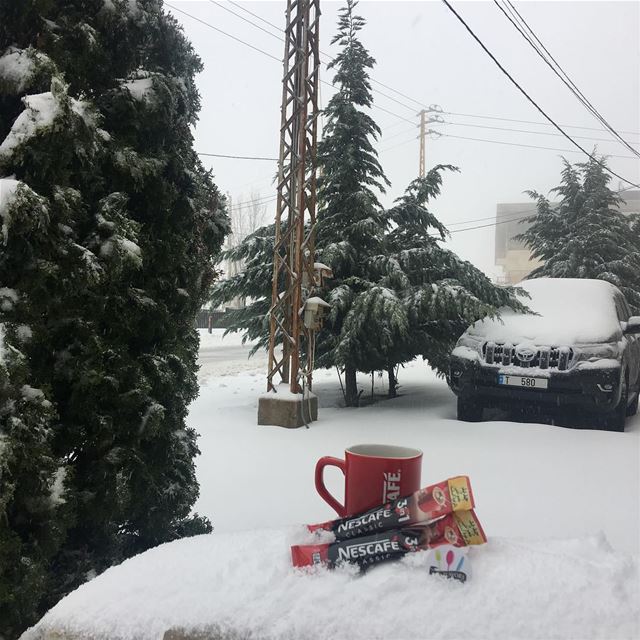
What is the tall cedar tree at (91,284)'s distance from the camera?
5.47 ft

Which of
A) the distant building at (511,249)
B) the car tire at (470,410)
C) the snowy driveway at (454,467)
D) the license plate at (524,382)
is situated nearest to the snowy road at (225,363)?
the snowy driveway at (454,467)

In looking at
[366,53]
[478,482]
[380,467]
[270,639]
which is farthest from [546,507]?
[366,53]

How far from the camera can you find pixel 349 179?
7.77 meters

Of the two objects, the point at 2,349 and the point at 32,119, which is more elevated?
the point at 32,119

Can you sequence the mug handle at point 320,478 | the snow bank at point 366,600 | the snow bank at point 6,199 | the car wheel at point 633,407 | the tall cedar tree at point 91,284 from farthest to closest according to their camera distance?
the car wheel at point 633,407 < the tall cedar tree at point 91,284 < the snow bank at point 6,199 < the mug handle at point 320,478 < the snow bank at point 366,600

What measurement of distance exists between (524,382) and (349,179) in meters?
3.79

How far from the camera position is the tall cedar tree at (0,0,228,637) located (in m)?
1.67

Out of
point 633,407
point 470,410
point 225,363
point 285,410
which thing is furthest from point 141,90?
point 225,363

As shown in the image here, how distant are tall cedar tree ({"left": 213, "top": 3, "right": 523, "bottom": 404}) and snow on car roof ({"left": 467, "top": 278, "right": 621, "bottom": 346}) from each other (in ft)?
0.80

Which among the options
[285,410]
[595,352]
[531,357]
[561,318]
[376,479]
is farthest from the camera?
[561,318]

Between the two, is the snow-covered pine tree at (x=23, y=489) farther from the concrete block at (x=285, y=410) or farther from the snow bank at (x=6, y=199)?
the concrete block at (x=285, y=410)

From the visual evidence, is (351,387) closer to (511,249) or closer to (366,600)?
(366,600)

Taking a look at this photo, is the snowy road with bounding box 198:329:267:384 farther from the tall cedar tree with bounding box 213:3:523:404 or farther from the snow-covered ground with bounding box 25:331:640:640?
the snow-covered ground with bounding box 25:331:640:640

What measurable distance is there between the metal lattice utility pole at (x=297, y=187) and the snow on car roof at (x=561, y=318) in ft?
6.63
